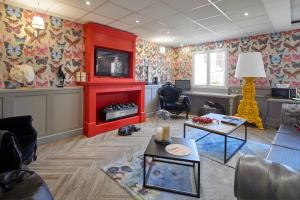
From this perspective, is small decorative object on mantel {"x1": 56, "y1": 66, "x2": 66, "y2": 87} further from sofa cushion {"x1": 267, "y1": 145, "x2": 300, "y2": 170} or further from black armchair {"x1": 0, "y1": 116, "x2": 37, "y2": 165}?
sofa cushion {"x1": 267, "y1": 145, "x2": 300, "y2": 170}

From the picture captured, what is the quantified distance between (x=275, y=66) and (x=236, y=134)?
6.93 feet

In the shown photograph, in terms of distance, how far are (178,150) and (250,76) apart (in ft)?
8.87

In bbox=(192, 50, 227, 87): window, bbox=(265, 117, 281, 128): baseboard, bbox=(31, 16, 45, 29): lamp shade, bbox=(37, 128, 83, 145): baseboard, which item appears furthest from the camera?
bbox=(192, 50, 227, 87): window

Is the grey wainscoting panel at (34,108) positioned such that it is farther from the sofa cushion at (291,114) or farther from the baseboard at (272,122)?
the baseboard at (272,122)

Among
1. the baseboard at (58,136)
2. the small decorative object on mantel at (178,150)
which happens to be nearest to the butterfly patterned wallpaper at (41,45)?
the baseboard at (58,136)

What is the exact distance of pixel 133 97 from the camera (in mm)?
4746

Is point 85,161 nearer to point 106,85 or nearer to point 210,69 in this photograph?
point 106,85

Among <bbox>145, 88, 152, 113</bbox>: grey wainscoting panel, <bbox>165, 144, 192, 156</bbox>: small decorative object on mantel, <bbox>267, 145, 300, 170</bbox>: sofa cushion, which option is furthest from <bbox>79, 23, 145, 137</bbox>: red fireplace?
<bbox>267, 145, 300, 170</bbox>: sofa cushion

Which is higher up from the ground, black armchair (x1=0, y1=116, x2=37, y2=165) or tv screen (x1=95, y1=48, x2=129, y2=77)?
tv screen (x1=95, y1=48, x2=129, y2=77)

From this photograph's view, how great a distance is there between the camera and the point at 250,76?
3666mm

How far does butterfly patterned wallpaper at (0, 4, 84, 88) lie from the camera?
2867 mm

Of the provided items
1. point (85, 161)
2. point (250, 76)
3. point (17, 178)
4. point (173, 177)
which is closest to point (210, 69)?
point (250, 76)

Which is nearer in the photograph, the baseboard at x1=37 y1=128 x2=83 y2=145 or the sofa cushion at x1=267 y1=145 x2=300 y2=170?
the sofa cushion at x1=267 y1=145 x2=300 y2=170

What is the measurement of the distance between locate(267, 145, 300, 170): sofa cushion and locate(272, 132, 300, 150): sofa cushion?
0.12 metres
